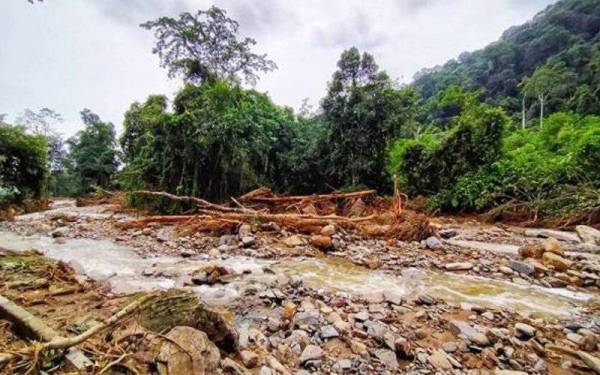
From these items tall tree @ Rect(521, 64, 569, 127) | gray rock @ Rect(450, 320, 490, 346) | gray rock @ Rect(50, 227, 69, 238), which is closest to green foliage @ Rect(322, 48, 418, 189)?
gray rock @ Rect(50, 227, 69, 238)

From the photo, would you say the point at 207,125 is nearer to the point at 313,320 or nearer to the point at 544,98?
the point at 313,320

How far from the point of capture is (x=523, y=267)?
15.4ft

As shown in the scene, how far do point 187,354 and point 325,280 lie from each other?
9.15 feet

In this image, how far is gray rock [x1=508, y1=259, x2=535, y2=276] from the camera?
183 inches

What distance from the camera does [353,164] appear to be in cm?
1220

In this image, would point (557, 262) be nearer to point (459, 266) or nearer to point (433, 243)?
point (459, 266)

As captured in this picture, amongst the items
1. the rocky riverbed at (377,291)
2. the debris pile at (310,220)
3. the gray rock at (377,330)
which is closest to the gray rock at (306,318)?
the rocky riverbed at (377,291)

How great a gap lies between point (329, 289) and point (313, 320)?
99 centimetres

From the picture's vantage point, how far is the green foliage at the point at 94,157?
27.1 meters

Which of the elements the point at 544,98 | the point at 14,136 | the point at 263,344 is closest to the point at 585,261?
the point at 263,344

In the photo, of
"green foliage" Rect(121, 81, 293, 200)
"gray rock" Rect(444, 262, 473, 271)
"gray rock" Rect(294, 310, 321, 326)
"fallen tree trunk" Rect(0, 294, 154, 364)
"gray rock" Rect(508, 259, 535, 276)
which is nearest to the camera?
"fallen tree trunk" Rect(0, 294, 154, 364)

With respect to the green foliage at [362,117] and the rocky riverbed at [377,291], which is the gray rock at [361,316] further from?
the green foliage at [362,117]

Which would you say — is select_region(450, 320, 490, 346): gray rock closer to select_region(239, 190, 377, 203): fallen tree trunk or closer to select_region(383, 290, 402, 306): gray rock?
select_region(383, 290, 402, 306): gray rock

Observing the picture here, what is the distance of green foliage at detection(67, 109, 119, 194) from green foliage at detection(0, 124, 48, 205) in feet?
53.0
